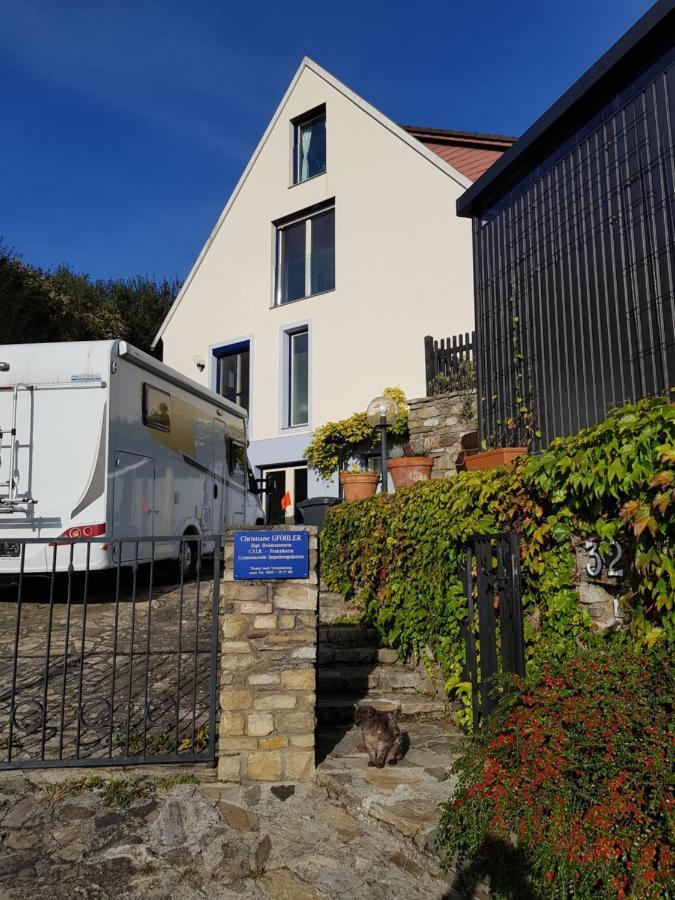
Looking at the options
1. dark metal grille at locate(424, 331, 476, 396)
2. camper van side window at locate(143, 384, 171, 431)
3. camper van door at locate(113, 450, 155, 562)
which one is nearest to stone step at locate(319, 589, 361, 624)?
camper van door at locate(113, 450, 155, 562)

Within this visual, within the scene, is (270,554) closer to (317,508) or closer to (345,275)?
(317,508)

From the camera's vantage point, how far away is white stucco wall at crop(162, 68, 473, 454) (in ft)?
43.6

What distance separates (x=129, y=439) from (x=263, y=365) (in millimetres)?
7917

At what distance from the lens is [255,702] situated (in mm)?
4059

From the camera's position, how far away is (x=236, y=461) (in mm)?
11867

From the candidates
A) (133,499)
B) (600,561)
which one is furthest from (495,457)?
(133,499)

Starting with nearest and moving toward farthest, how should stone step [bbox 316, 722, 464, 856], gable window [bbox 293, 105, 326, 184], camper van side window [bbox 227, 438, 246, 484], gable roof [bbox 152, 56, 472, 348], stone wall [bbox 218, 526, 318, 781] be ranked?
stone step [bbox 316, 722, 464, 856], stone wall [bbox 218, 526, 318, 781], camper van side window [bbox 227, 438, 246, 484], gable roof [bbox 152, 56, 472, 348], gable window [bbox 293, 105, 326, 184]

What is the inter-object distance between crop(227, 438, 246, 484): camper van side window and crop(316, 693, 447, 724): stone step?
6.74m

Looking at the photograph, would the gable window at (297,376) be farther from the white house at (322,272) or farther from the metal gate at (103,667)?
the metal gate at (103,667)

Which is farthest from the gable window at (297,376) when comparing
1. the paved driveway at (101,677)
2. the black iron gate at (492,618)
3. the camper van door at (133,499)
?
the black iron gate at (492,618)

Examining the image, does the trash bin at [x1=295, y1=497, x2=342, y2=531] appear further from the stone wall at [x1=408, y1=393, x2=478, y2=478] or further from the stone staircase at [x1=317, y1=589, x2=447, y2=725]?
the stone staircase at [x1=317, y1=589, x2=447, y2=725]

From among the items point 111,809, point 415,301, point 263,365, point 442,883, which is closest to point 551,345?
point 442,883

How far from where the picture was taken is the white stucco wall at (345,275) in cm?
1329

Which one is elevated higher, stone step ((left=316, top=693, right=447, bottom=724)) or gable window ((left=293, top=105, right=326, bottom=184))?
gable window ((left=293, top=105, right=326, bottom=184))
